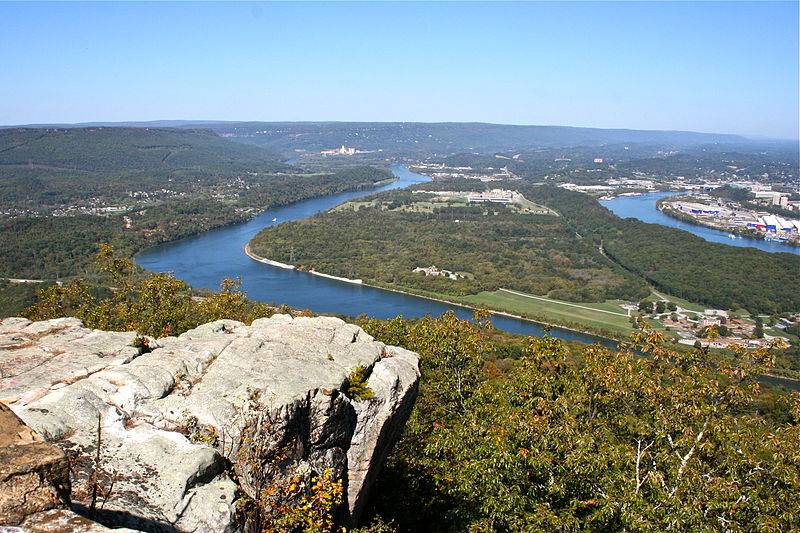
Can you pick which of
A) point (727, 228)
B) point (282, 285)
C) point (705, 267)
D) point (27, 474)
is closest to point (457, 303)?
point (282, 285)

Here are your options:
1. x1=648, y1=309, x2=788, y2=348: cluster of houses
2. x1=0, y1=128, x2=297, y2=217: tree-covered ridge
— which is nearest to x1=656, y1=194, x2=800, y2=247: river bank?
x1=648, y1=309, x2=788, y2=348: cluster of houses

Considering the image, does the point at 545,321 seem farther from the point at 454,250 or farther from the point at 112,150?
the point at 112,150

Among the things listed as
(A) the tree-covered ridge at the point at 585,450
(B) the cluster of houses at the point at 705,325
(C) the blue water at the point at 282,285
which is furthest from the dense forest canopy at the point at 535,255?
(A) the tree-covered ridge at the point at 585,450

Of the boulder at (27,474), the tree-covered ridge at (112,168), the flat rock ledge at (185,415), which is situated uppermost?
the tree-covered ridge at (112,168)

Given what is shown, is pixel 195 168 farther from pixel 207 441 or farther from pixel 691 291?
pixel 207 441

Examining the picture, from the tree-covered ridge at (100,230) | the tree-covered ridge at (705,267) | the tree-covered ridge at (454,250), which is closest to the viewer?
the tree-covered ridge at (705,267)

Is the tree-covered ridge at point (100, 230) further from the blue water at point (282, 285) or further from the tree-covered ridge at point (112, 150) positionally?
the tree-covered ridge at point (112, 150)

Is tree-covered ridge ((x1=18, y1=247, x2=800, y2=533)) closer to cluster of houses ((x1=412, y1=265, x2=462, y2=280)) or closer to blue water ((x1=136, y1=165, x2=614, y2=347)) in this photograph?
blue water ((x1=136, y1=165, x2=614, y2=347))
